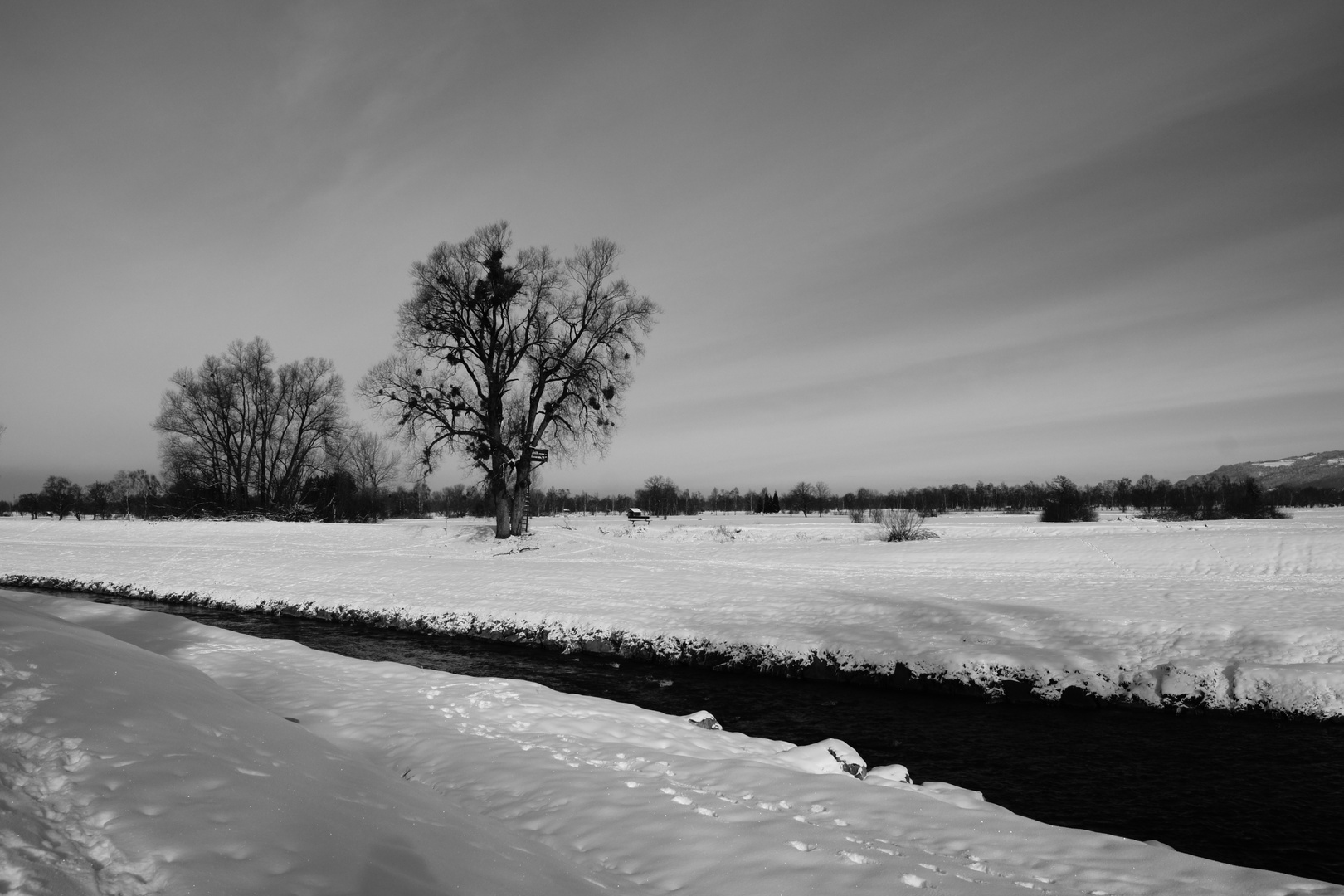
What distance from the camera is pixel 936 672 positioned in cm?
1061

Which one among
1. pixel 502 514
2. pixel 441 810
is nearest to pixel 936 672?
pixel 441 810

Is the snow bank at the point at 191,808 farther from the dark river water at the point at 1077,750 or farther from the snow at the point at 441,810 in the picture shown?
the dark river water at the point at 1077,750

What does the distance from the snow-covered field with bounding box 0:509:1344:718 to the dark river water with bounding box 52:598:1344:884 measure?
62cm

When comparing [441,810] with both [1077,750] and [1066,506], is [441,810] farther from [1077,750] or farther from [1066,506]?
[1066,506]

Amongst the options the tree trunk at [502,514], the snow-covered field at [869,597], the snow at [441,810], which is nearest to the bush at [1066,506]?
the snow-covered field at [869,597]

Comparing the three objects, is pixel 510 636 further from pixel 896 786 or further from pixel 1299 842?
pixel 1299 842

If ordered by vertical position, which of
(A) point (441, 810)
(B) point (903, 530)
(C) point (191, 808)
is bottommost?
(A) point (441, 810)

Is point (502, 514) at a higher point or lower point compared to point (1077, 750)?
higher

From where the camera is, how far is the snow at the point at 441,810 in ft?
8.65

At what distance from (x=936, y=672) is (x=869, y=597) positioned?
4.34m

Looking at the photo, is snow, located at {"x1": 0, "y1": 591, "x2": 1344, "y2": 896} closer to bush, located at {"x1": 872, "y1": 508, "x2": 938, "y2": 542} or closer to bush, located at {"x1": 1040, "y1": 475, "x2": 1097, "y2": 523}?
bush, located at {"x1": 872, "y1": 508, "x2": 938, "y2": 542}

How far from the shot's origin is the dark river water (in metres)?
5.75

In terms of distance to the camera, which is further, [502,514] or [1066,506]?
[1066,506]

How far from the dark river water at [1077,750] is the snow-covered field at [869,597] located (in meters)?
0.62
